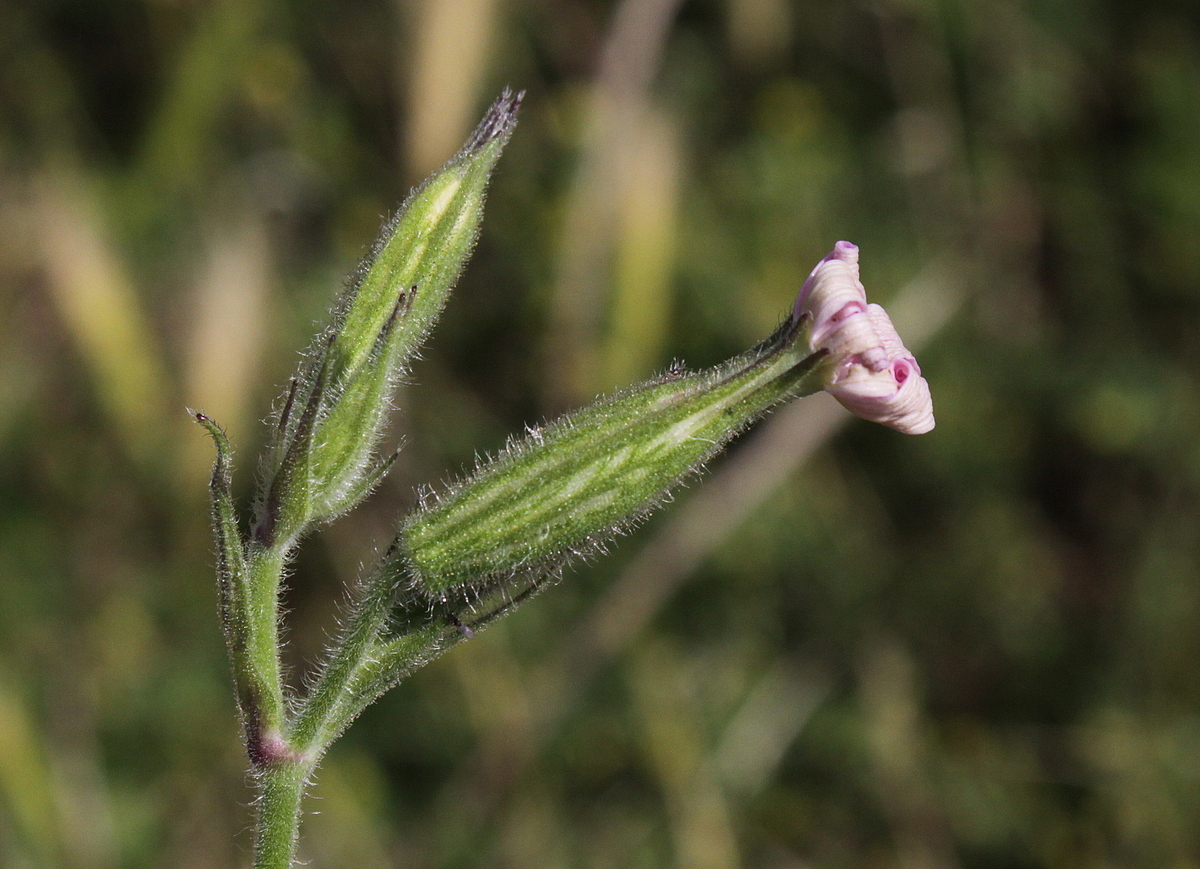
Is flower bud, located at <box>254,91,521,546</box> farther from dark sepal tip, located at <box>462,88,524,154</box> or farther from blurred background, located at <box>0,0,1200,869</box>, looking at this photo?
blurred background, located at <box>0,0,1200,869</box>

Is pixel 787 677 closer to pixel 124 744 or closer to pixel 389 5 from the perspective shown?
pixel 124 744

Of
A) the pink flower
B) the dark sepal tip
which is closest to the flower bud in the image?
the dark sepal tip

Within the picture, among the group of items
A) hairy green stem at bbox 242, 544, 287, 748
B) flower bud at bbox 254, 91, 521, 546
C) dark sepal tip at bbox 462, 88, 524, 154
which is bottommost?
hairy green stem at bbox 242, 544, 287, 748

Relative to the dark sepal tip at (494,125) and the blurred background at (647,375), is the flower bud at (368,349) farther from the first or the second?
the blurred background at (647,375)

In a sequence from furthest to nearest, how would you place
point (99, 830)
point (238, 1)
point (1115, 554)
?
point (1115, 554)
point (238, 1)
point (99, 830)

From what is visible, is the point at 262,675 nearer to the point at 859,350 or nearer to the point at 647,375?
the point at 859,350

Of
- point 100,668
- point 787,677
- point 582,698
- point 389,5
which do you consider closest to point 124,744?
point 100,668

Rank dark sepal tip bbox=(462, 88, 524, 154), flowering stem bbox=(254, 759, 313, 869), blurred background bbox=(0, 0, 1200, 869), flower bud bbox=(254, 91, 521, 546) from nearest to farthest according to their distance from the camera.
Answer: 1. flowering stem bbox=(254, 759, 313, 869)
2. flower bud bbox=(254, 91, 521, 546)
3. dark sepal tip bbox=(462, 88, 524, 154)
4. blurred background bbox=(0, 0, 1200, 869)
